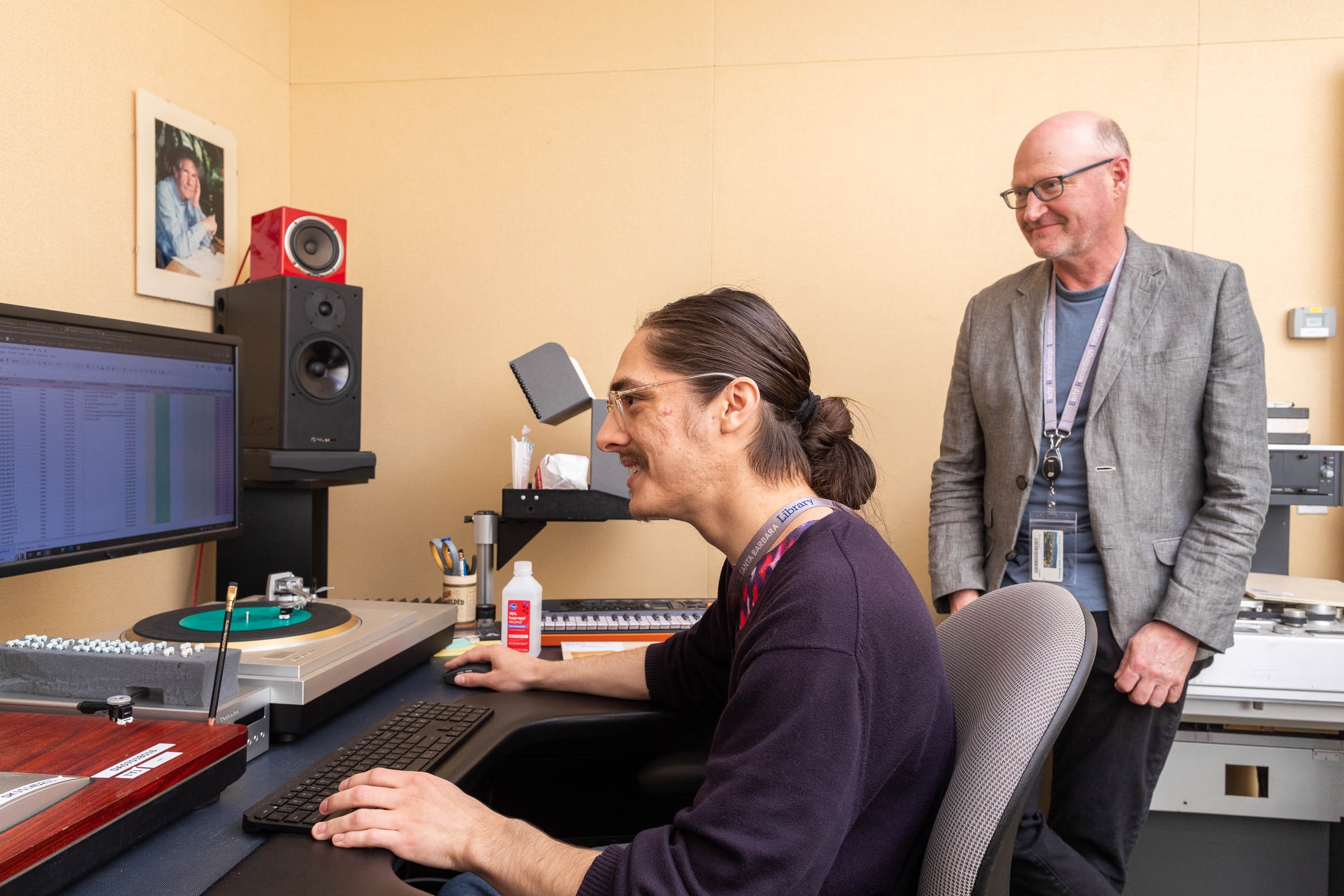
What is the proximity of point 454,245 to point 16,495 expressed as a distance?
1650 millimetres

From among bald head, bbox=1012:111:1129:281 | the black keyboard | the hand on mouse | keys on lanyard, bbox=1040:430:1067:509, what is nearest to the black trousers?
keys on lanyard, bbox=1040:430:1067:509

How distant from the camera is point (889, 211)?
2.47 m

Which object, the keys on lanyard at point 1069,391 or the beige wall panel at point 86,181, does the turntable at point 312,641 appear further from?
the keys on lanyard at point 1069,391

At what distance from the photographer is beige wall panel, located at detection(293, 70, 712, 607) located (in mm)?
2551

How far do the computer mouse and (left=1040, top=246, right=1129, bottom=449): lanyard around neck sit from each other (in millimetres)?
1141

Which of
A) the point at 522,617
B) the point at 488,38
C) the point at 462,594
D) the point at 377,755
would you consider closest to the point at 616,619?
the point at 522,617

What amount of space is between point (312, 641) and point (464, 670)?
28 cm

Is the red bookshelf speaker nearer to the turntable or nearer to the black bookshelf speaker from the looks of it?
the black bookshelf speaker

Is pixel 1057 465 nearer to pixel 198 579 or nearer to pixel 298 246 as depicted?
pixel 298 246

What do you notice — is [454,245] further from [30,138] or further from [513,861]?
[513,861]

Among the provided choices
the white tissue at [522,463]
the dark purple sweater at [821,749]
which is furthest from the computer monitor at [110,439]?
the dark purple sweater at [821,749]

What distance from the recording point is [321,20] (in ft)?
8.62

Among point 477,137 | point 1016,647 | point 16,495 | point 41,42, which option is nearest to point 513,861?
point 1016,647

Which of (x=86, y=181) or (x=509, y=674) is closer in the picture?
(x=509, y=674)
